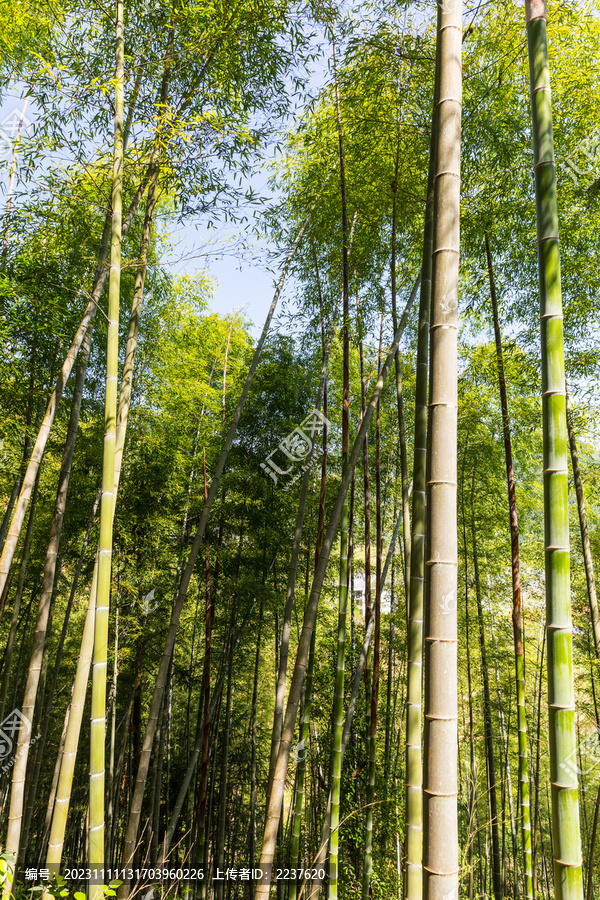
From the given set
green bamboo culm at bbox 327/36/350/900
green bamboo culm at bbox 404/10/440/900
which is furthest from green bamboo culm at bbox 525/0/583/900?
green bamboo culm at bbox 327/36/350/900

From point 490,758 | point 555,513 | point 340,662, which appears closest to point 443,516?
point 555,513

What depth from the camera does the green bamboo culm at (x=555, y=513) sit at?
→ 79 cm

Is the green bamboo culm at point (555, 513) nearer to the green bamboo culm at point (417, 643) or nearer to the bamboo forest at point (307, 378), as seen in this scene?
the bamboo forest at point (307, 378)

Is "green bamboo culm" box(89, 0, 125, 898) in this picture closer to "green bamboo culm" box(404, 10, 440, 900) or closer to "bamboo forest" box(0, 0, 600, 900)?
"bamboo forest" box(0, 0, 600, 900)

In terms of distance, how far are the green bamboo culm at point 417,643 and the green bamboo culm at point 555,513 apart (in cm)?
34

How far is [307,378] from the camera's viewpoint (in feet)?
18.8

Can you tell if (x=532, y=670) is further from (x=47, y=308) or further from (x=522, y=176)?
(x=47, y=308)

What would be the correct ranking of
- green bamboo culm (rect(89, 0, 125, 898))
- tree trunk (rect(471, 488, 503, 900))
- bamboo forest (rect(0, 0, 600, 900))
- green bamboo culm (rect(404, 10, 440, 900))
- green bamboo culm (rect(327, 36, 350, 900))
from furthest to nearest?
tree trunk (rect(471, 488, 503, 900)), green bamboo culm (rect(327, 36, 350, 900)), green bamboo culm (rect(89, 0, 125, 898)), green bamboo culm (rect(404, 10, 440, 900)), bamboo forest (rect(0, 0, 600, 900))

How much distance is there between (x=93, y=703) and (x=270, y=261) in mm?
3229

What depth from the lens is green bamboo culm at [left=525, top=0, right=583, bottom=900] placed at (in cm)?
79

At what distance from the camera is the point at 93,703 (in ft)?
5.48

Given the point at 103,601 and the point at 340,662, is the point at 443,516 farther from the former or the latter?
the point at 340,662

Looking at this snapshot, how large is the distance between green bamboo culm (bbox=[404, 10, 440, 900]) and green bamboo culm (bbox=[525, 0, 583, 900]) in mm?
335

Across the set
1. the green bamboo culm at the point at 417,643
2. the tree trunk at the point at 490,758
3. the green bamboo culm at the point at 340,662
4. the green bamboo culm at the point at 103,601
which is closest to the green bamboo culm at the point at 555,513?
the green bamboo culm at the point at 417,643
